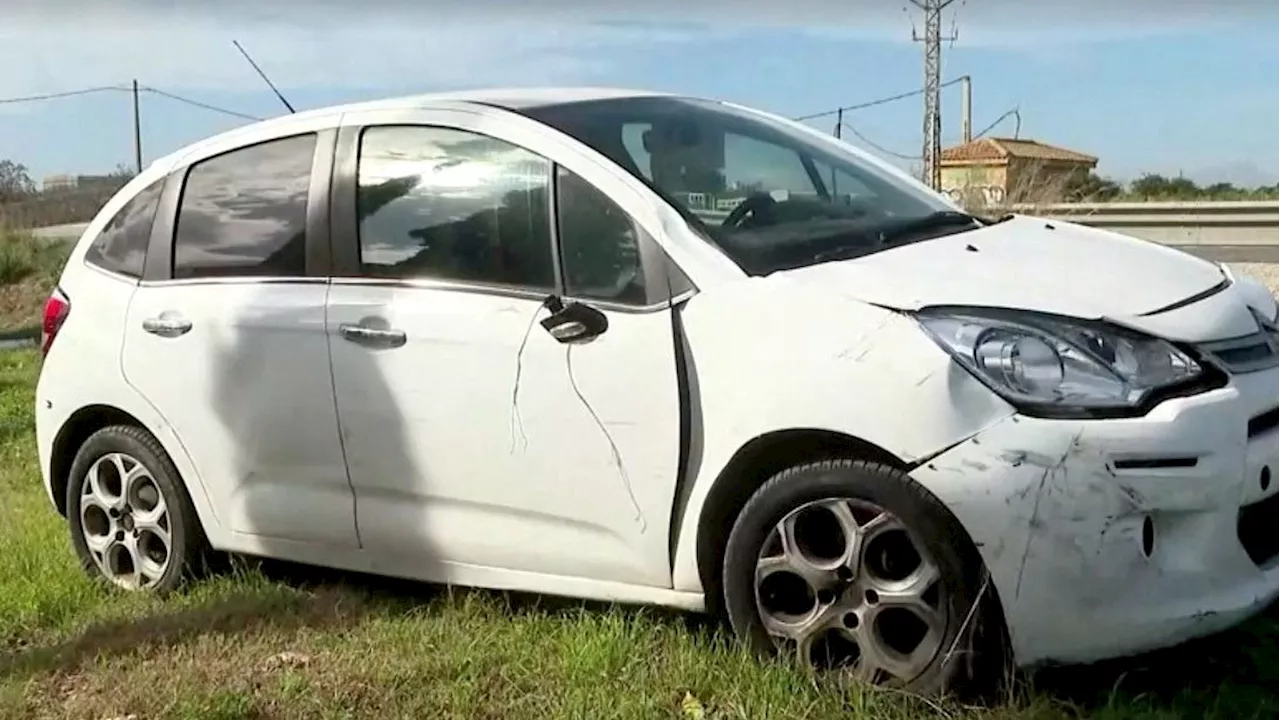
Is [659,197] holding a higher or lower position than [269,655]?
higher

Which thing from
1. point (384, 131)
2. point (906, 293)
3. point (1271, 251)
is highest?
point (384, 131)

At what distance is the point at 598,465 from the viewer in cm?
396

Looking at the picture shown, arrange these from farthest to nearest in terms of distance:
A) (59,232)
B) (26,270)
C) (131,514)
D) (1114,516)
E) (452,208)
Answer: (59,232), (26,270), (131,514), (452,208), (1114,516)

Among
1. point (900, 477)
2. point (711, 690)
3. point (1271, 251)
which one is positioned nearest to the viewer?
point (900, 477)

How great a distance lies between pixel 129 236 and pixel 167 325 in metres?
0.51

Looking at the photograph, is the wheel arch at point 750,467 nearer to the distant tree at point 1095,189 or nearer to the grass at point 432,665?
the grass at point 432,665

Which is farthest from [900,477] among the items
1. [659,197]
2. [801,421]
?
[659,197]

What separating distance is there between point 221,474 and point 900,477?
2.44 m

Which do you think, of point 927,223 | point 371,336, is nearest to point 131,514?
point 371,336

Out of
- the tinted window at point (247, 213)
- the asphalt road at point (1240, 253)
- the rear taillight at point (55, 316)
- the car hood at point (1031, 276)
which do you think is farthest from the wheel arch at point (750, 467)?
the asphalt road at point (1240, 253)

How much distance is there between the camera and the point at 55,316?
539 cm

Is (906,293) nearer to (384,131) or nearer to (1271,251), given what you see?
(384,131)

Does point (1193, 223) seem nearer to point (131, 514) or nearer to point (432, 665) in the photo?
point (131, 514)

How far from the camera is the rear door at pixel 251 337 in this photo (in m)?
4.57
